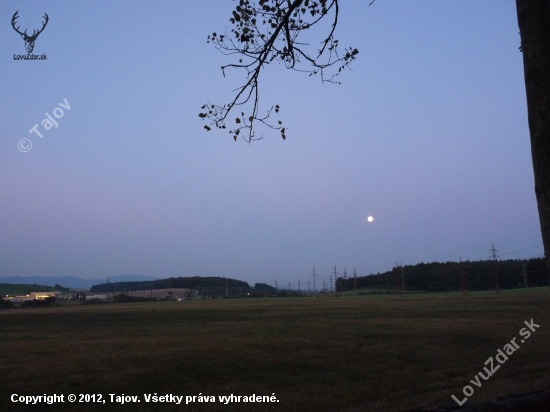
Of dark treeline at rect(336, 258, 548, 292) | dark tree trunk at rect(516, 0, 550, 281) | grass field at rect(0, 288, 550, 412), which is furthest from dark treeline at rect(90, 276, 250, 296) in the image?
dark tree trunk at rect(516, 0, 550, 281)

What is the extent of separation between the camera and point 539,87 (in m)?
3.04

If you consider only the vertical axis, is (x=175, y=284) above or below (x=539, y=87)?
below

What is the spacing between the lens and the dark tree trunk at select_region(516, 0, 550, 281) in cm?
294

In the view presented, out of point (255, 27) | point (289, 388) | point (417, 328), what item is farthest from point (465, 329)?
point (255, 27)

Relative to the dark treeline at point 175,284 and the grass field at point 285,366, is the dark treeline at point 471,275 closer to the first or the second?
the dark treeline at point 175,284

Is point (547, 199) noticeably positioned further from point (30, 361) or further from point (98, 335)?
point (98, 335)
